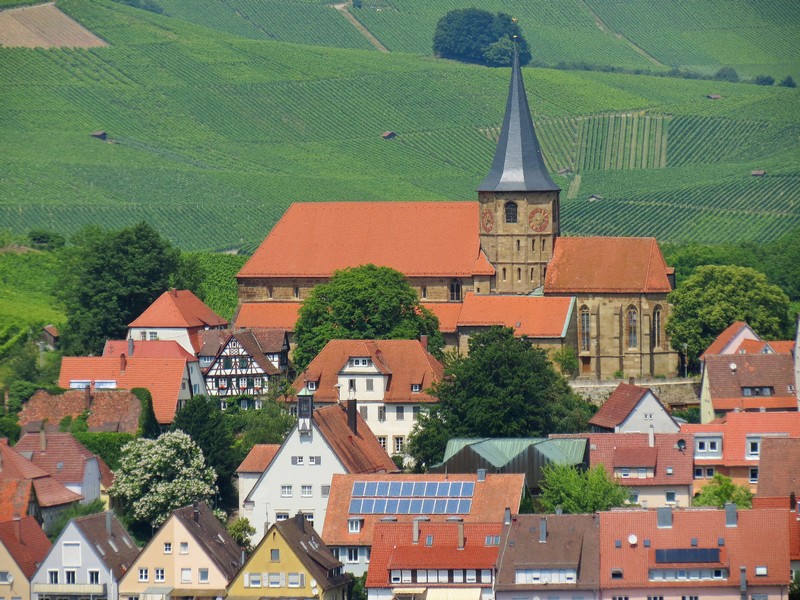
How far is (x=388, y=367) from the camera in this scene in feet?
240

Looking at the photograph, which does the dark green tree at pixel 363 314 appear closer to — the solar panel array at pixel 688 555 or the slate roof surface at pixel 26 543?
the slate roof surface at pixel 26 543

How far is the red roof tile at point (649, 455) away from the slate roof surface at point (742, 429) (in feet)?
2.42

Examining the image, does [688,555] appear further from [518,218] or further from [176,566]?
[518,218]

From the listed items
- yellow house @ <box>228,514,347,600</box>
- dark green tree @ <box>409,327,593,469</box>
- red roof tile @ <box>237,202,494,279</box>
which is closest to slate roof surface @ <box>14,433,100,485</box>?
yellow house @ <box>228,514,347,600</box>

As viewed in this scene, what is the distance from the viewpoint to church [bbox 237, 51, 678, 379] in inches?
3228

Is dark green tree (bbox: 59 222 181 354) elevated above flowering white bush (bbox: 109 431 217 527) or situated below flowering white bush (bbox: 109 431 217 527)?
above

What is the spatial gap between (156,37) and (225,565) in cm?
11677

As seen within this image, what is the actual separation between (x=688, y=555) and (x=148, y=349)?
102 feet

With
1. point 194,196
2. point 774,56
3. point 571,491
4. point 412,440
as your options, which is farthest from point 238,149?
point 571,491

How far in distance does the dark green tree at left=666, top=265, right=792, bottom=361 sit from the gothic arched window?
6.88m

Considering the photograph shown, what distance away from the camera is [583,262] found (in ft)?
273

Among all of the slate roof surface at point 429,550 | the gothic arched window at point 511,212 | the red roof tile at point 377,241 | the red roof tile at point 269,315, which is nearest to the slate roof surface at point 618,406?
the red roof tile at point 377,241

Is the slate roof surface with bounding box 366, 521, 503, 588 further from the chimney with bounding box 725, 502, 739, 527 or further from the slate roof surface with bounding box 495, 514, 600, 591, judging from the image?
the chimney with bounding box 725, 502, 739, 527

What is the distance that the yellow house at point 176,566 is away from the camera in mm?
56281
